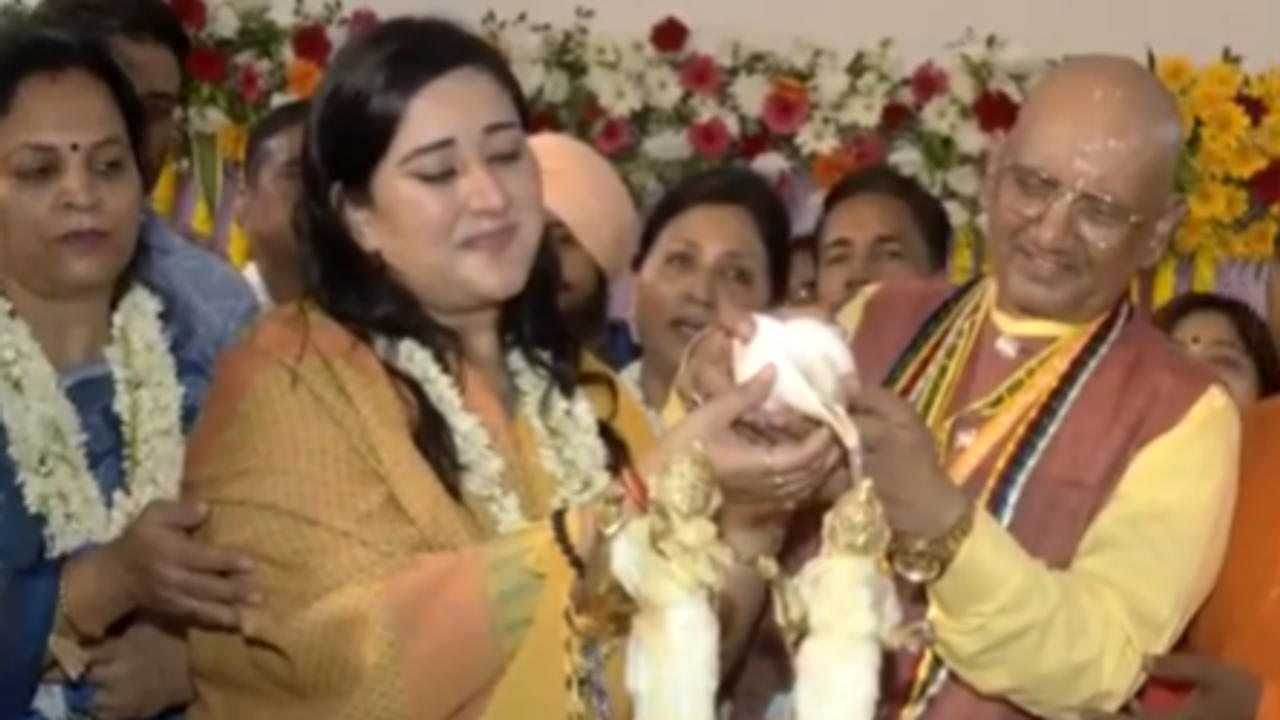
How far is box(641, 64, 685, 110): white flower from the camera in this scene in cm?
526

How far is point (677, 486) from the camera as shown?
7.56ft

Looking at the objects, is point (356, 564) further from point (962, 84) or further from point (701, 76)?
point (962, 84)

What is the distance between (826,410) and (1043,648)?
349 millimetres

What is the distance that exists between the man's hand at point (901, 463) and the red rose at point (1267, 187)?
8.84 ft

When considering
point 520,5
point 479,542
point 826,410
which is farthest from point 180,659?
point 520,5

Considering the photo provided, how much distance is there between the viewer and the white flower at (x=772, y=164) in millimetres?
5207

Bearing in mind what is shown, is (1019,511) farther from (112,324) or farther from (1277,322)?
(112,324)

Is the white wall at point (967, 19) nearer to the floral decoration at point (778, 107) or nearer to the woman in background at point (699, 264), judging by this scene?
Answer: the floral decoration at point (778, 107)

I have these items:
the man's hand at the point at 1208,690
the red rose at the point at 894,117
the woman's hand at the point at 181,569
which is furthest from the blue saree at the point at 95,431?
the red rose at the point at 894,117

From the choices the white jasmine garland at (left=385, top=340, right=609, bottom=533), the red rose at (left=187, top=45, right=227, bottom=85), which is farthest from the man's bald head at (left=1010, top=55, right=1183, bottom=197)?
the red rose at (left=187, top=45, right=227, bottom=85)

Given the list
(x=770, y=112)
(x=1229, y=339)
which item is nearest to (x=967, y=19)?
(x=770, y=112)

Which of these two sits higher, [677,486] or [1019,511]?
[677,486]

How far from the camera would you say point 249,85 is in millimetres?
5145

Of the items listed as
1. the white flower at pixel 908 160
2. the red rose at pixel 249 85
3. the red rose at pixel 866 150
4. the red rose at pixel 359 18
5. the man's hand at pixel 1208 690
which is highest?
the red rose at pixel 359 18
